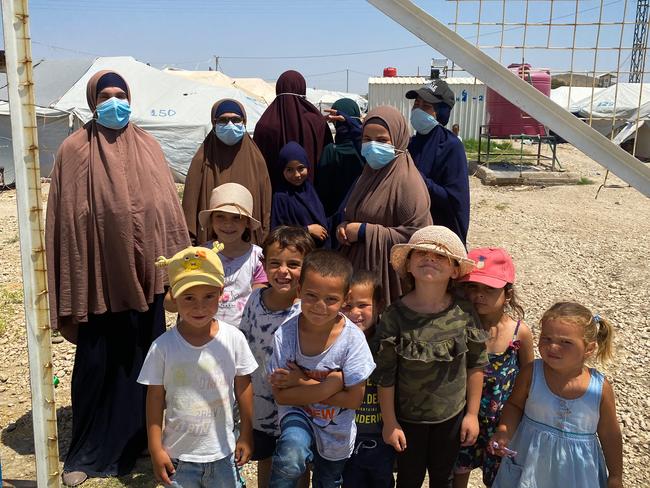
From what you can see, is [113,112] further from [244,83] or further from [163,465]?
[244,83]

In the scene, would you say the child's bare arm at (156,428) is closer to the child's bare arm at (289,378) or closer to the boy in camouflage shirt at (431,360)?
the child's bare arm at (289,378)

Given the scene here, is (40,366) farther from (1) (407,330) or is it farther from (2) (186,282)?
(1) (407,330)

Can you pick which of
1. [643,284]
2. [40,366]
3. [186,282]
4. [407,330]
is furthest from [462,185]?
[643,284]

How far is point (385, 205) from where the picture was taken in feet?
8.91

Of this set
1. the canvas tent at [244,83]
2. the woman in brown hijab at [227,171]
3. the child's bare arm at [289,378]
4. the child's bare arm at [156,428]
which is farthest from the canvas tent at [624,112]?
the child's bare arm at [156,428]

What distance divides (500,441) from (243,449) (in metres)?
0.96

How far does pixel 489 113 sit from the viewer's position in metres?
14.4

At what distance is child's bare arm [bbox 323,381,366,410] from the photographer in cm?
208

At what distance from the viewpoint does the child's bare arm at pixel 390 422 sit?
217 centimetres

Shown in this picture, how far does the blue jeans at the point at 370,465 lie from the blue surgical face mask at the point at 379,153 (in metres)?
1.21

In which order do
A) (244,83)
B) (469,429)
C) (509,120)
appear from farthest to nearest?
(244,83), (509,120), (469,429)

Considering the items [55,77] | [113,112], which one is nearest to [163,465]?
[113,112]

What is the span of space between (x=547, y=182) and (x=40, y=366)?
1288cm

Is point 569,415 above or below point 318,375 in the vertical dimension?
below
